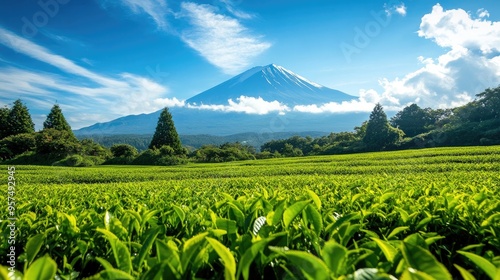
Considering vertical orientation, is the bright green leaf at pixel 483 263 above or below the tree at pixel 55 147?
above

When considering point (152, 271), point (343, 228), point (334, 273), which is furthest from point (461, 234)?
point (152, 271)

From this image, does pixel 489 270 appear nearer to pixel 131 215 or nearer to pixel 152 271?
pixel 152 271

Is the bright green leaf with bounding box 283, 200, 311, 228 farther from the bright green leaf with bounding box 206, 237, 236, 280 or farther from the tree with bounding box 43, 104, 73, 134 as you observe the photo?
the tree with bounding box 43, 104, 73, 134

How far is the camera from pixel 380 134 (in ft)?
151

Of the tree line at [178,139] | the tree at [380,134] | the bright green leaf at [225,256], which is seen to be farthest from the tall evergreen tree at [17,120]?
the bright green leaf at [225,256]

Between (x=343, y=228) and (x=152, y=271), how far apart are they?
884mm

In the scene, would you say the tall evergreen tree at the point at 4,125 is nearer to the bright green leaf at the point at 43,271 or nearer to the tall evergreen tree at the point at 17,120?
the tall evergreen tree at the point at 17,120

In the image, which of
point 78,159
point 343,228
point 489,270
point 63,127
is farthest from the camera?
point 63,127

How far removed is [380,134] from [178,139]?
29.8 metres

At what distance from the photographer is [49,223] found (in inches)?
79.4

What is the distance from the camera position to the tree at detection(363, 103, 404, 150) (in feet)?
149

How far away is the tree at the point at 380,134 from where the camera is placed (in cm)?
4544

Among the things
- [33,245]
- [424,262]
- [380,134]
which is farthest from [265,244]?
[380,134]

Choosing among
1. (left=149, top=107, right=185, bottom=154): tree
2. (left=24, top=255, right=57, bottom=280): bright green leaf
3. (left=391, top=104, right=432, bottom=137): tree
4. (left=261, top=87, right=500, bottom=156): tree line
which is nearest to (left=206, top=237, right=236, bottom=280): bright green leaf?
(left=24, top=255, right=57, bottom=280): bright green leaf
